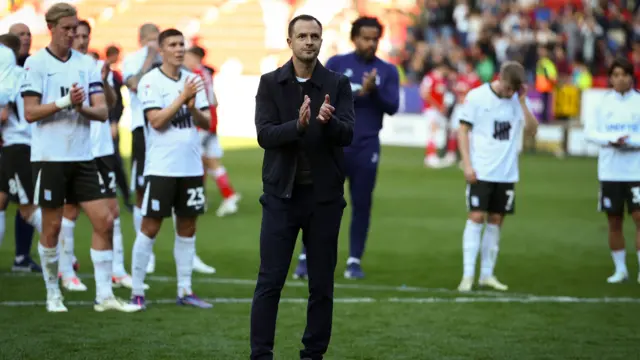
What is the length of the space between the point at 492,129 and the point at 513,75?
1.90ft

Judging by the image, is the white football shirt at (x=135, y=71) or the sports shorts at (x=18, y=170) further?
the white football shirt at (x=135, y=71)

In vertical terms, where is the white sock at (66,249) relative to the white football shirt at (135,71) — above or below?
below

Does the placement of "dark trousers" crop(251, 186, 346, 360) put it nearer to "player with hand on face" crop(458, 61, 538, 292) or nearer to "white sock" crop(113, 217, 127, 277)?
"player with hand on face" crop(458, 61, 538, 292)

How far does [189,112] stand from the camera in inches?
364

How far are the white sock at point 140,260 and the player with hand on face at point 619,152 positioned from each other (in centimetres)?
453

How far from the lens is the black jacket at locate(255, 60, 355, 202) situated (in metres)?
6.62

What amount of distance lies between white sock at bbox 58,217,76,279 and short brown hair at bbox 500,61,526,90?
4.13 meters

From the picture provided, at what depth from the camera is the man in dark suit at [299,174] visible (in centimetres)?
662

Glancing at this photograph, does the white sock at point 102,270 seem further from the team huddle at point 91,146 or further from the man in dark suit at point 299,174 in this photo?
the man in dark suit at point 299,174

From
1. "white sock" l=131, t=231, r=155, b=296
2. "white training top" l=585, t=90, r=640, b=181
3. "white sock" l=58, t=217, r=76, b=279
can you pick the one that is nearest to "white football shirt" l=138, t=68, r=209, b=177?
"white sock" l=131, t=231, r=155, b=296

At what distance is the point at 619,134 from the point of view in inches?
436

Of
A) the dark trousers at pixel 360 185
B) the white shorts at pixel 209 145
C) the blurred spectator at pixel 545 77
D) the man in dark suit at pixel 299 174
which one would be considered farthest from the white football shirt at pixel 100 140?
the blurred spectator at pixel 545 77

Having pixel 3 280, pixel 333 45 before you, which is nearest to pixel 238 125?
pixel 333 45

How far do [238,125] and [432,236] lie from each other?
19619 millimetres
